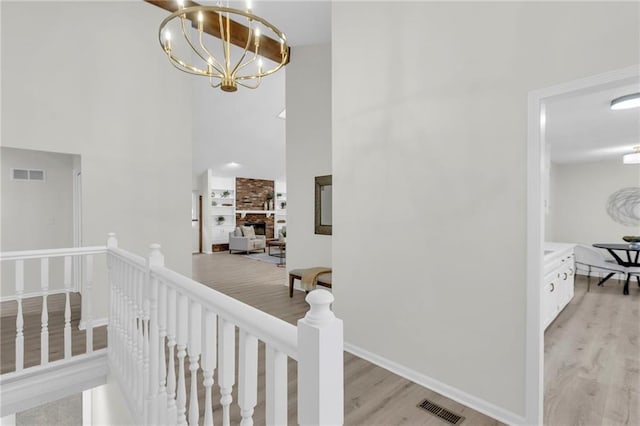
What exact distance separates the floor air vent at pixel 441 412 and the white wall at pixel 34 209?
5.14m

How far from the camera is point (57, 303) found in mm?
4277

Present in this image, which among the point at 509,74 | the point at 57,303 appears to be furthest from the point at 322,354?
the point at 57,303

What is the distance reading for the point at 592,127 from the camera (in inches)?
161

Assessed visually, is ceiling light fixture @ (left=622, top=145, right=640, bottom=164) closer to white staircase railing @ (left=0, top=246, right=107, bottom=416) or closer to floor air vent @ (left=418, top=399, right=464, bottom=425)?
floor air vent @ (left=418, top=399, right=464, bottom=425)

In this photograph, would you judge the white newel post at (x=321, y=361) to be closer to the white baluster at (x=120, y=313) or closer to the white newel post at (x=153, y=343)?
the white newel post at (x=153, y=343)

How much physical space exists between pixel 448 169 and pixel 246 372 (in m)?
1.93

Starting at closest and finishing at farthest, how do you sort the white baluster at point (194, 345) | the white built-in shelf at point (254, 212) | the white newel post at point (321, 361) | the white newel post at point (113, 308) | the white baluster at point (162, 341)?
1. the white newel post at point (321, 361)
2. the white baluster at point (194, 345)
3. the white baluster at point (162, 341)
4. the white newel post at point (113, 308)
5. the white built-in shelf at point (254, 212)

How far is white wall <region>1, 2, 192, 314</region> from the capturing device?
3215 millimetres

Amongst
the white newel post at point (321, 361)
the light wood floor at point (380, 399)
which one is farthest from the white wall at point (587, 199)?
the white newel post at point (321, 361)

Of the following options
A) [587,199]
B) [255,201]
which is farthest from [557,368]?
[255,201]

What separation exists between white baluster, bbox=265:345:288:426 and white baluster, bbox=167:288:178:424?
0.77 metres

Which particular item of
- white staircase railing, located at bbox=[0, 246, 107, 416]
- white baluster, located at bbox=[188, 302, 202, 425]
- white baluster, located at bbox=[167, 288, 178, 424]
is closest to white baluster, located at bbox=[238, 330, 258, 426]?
white baluster, located at bbox=[188, 302, 202, 425]

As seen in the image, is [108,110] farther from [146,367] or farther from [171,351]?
[171,351]

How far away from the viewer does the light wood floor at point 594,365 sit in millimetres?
2086
